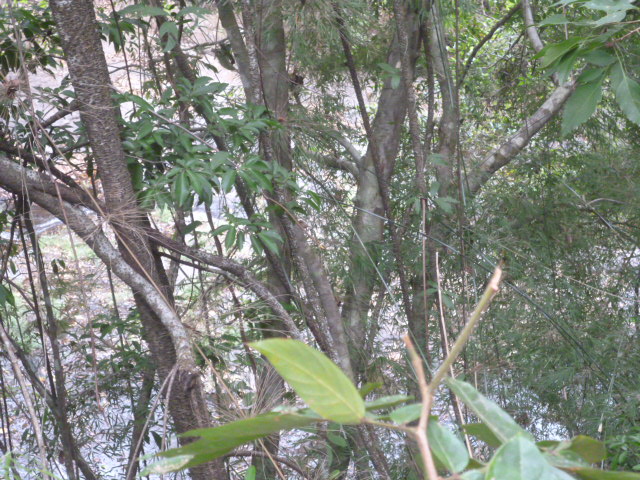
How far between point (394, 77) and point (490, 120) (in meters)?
1.11

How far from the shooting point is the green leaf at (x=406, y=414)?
0.96 ft

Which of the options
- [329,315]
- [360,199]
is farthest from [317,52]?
[329,315]

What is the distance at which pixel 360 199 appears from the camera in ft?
6.92

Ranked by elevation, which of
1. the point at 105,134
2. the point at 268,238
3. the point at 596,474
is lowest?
the point at 596,474

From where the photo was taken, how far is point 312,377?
27 cm

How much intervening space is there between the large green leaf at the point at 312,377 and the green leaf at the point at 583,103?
2.81ft

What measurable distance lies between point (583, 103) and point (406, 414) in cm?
84

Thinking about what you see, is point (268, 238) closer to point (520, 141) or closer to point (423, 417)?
point (423, 417)

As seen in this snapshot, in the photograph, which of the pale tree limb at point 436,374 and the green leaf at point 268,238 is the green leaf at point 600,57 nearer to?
the green leaf at point 268,238

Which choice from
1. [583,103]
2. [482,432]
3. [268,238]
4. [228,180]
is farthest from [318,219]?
[482,432]

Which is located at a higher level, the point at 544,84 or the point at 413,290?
the point at 544,84

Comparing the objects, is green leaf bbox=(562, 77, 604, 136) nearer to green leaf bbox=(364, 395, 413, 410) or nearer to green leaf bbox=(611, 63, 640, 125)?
green leaf bbox=(611, 63, 640, 125)

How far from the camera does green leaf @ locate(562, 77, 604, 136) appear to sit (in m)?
0.99

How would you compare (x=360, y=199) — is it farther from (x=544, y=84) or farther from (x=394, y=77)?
(x=544, y=84)
